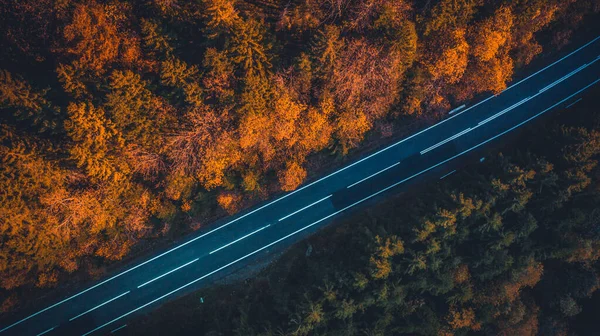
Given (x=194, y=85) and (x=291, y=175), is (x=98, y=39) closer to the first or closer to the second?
(x=194, y=85)

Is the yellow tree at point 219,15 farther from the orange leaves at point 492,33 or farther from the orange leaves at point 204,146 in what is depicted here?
the orange leaves at point 492,33

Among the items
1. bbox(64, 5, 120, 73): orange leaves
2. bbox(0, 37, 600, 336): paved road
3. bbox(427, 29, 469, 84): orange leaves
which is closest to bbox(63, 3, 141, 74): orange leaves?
bbox(64, 5, 120, 73): orange leaves

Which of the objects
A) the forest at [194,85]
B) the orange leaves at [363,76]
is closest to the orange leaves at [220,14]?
the forest at [194,85]

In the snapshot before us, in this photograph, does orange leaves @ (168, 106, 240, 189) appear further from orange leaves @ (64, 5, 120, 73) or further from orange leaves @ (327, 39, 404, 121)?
orange leaves @ (327, 39, 404, 121)

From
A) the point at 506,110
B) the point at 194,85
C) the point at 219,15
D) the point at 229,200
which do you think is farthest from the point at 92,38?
the point at 506,110

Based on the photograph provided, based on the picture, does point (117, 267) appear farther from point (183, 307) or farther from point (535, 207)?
point (535, 207)

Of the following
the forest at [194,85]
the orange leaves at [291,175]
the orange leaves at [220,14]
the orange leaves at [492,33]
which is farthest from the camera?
the orange leaves at [291,175]
